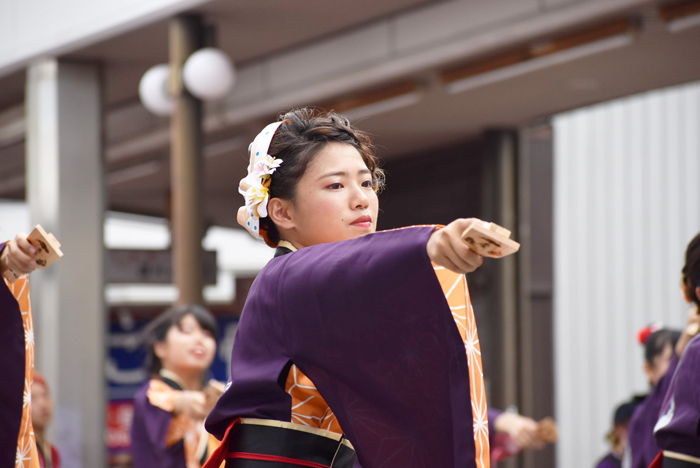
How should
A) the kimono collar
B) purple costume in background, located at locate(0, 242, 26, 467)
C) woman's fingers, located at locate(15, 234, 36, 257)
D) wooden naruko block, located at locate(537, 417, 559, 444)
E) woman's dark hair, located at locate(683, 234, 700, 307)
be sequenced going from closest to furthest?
the kimono collar → woman's fingers, located at locate(15, 234, 36, 257) → purple costume in background, located at locate(0, 242, 26, 467) → woman's dark hair, located at locate(683, 234, 700, 307) → wooden naruko block, located at locate(537, 417, 559, 444)

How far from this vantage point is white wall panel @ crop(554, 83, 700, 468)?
22.2ft

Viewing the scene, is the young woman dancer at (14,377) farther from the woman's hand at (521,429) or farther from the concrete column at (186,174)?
the concrete column at (186,174)

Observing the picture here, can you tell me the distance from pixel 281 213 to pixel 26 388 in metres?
0.85

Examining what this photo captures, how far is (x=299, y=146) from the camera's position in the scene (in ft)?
5.45

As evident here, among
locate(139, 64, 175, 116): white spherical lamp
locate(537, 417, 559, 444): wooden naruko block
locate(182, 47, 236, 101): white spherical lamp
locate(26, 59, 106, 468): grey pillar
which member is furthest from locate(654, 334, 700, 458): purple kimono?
locate(26, 59, 106, 468): grey pillar

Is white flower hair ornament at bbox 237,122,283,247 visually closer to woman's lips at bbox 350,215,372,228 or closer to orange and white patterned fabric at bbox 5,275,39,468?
woman's lips at bbox 350,215,372,228

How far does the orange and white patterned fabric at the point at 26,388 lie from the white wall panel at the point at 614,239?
5547 millimetres

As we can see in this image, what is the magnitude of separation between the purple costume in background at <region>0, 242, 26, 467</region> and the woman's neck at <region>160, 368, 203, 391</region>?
1.64m

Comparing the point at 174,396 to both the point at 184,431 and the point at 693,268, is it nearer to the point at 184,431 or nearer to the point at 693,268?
the point at 184,431

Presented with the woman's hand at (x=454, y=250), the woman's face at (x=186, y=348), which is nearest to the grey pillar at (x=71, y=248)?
the woman's face at (x=186, y=348)

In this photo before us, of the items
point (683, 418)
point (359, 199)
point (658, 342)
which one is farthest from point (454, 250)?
point (658, 342)

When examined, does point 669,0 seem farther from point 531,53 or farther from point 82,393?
point 82,393

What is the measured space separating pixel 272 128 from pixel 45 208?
466 centimetres

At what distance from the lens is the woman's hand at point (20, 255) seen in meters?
1.81
